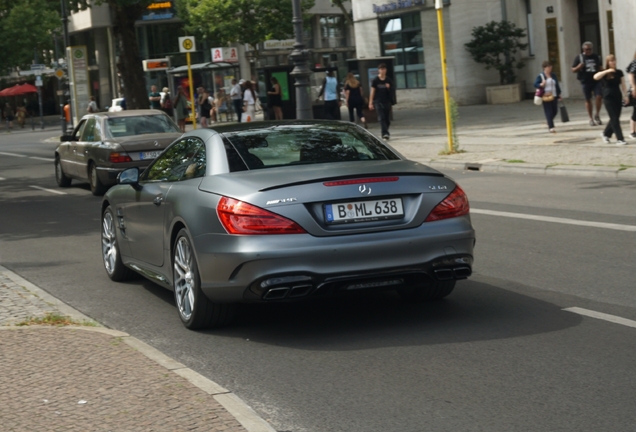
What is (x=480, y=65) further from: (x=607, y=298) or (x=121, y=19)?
(x=607, y=298)

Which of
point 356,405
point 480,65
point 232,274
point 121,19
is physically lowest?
point 356,405

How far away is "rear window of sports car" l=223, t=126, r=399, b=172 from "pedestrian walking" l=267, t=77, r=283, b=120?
82.1 feet

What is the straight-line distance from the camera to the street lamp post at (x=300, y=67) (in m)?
22.5

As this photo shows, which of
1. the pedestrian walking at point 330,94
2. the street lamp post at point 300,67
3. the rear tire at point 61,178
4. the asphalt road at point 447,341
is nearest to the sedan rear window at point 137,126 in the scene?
the rear tire at point 61,178

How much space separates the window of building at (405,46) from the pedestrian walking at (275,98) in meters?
10.6

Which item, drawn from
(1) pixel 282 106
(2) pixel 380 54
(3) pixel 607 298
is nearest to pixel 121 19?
(1) pixel 282 106

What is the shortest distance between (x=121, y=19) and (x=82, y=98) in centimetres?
1219

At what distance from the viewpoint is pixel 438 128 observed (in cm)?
2955

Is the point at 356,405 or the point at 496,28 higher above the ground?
the point at 496,28

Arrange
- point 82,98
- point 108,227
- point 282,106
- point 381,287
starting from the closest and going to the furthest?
point 381,287 < point 108,227 < point 282,106 < point 82,98

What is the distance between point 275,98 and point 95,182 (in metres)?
15.2

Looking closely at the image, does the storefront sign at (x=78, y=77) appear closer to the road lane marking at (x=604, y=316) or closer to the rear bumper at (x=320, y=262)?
the rear bumper at (x=320, y=262)

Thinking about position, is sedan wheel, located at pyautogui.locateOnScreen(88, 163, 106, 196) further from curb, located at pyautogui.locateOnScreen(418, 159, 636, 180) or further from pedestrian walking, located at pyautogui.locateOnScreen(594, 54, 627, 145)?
pedestrian walking, located at pyautogui.locateOnScreen(594, 54, 627, 145)

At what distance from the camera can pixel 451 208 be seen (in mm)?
6984
